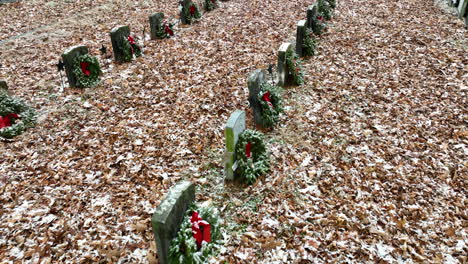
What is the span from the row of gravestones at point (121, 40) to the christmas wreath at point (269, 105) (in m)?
5.02

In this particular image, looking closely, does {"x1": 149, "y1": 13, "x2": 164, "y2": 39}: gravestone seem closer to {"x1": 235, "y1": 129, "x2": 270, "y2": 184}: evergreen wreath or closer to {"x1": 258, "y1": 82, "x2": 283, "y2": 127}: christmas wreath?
{"x1": 258, "y1": 82, "x2": 283, "y2": 127}: christmas wreath

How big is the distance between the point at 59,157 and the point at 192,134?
262 centimetres

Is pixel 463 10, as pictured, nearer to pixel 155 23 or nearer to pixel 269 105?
pixel 269 105

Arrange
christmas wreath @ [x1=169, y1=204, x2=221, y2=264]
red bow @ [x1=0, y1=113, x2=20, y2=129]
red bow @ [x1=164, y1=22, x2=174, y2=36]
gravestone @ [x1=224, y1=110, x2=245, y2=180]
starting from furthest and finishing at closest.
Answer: red bow @ [x1=164, y1=22, x2=174, y2=36], red bow @ [x1=0, y1=113, x2=20, y2=129], gravestone @ [x1=224, y1=110, x2=245, y2=180], christmas wreath @ [x1=169, y1=204, x2=221, y2=264]

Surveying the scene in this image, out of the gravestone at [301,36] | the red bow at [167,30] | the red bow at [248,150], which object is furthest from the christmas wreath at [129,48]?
the red bow at [248,150]

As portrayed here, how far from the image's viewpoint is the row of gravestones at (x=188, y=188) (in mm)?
3738

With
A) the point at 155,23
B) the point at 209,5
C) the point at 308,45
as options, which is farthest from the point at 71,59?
the point at 209,5

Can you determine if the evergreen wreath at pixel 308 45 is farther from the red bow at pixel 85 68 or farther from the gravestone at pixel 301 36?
the red bow at pixel 85 68

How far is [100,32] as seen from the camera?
1168cm

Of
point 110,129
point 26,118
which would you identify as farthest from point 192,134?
point 26,118

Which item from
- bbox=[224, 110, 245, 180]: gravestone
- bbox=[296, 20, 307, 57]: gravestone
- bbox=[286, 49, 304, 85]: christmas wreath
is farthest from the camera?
bbox=[296, 20, 307, 57]: gravestone

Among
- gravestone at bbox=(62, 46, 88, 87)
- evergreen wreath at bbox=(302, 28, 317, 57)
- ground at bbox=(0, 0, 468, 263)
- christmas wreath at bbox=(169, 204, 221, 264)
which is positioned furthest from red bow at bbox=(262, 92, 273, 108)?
gravestone at bbox=(62, 46, 88, 87)

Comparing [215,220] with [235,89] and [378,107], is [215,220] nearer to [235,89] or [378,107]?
[235,89]

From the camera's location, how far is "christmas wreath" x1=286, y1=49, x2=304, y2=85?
795 centimetres
